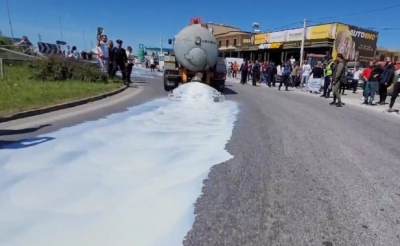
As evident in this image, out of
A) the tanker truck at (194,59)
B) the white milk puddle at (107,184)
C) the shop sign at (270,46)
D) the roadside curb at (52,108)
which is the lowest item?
the white milk puddle at (107,184)

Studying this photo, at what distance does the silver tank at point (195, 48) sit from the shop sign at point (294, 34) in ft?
86.7

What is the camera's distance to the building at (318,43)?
3206 cm

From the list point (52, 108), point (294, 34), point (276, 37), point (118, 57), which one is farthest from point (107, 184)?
point (276, 37)

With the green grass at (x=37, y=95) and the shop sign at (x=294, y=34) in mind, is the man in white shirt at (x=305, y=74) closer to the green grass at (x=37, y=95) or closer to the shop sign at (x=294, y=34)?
the green grass at (x=37, y=95)

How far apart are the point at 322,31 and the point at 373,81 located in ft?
76.3

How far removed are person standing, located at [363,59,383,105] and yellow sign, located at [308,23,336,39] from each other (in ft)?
70.6

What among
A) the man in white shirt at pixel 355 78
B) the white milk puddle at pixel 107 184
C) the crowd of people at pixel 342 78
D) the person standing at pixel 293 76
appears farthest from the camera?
the person standing at pixel 293 76

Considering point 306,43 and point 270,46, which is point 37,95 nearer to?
point 306,43

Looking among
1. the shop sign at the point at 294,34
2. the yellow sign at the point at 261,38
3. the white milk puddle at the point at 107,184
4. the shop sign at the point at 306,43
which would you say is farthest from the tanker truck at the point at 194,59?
the yellow sign at the point at 261,38

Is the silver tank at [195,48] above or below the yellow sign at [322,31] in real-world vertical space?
below

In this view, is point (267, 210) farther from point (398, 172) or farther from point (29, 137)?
point (29, 137)

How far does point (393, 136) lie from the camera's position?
6.81 m

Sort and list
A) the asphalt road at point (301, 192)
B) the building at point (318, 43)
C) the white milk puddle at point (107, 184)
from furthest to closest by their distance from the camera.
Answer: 1. the building at point (318, 43)
2. the asphalt road at point (301, 192)
3. the white milk puddle at point (107, 184)

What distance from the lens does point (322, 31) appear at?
32.9 m
